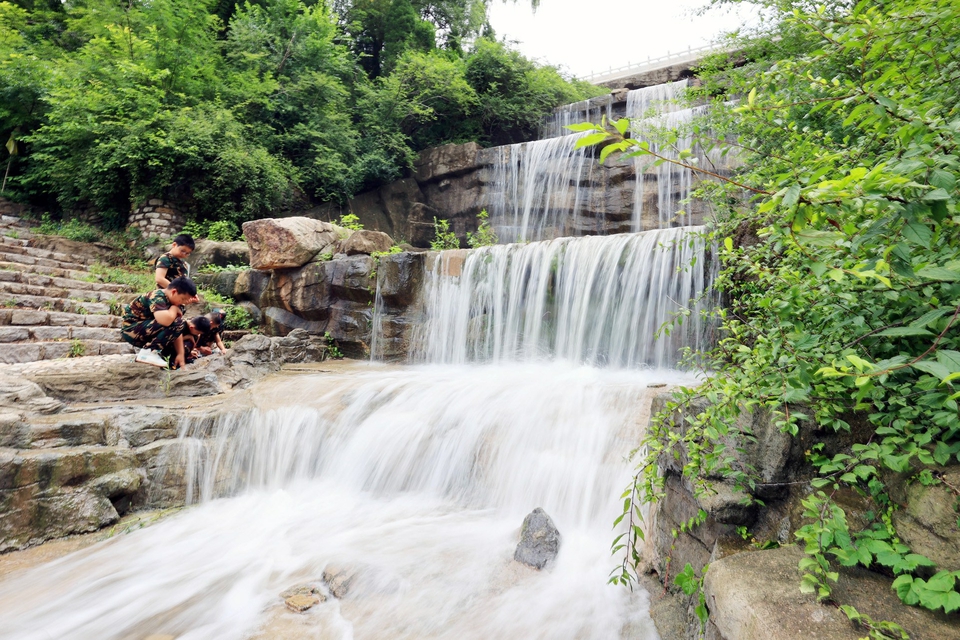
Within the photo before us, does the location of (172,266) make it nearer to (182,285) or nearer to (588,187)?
(182,285)

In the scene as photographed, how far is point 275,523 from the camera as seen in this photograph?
3912mm

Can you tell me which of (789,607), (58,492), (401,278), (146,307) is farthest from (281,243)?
(789,607)

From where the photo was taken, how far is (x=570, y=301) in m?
7.59

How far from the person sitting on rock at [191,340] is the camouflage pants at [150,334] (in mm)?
109

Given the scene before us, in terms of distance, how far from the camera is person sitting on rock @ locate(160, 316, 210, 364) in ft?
19.9

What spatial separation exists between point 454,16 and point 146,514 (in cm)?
2217

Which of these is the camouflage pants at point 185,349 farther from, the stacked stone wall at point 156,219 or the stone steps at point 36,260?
the stacked stone wall at point 156,219

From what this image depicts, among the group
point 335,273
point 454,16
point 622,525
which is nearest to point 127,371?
point 335,273

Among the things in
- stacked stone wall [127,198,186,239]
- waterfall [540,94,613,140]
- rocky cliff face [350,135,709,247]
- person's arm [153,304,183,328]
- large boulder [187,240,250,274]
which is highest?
waterfall [540,94,613,140]

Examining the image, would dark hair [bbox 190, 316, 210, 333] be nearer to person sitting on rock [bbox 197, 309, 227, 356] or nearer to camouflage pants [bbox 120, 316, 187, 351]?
person sitting on rock [bbox 197, 309, 227, 356]

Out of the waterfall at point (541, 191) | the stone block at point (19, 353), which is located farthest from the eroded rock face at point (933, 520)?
the waterfall at point (541, 191)

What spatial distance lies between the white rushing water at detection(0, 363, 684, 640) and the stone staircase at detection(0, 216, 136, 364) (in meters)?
3.08

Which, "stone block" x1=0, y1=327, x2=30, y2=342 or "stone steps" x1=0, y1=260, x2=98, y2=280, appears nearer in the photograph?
"stone block" x1=0, y1=327, x2=30, y2=342

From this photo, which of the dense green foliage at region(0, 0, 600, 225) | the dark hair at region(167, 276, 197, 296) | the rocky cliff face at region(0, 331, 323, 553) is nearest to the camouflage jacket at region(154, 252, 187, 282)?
the dark hair at region(167, 276, 197, 296)
